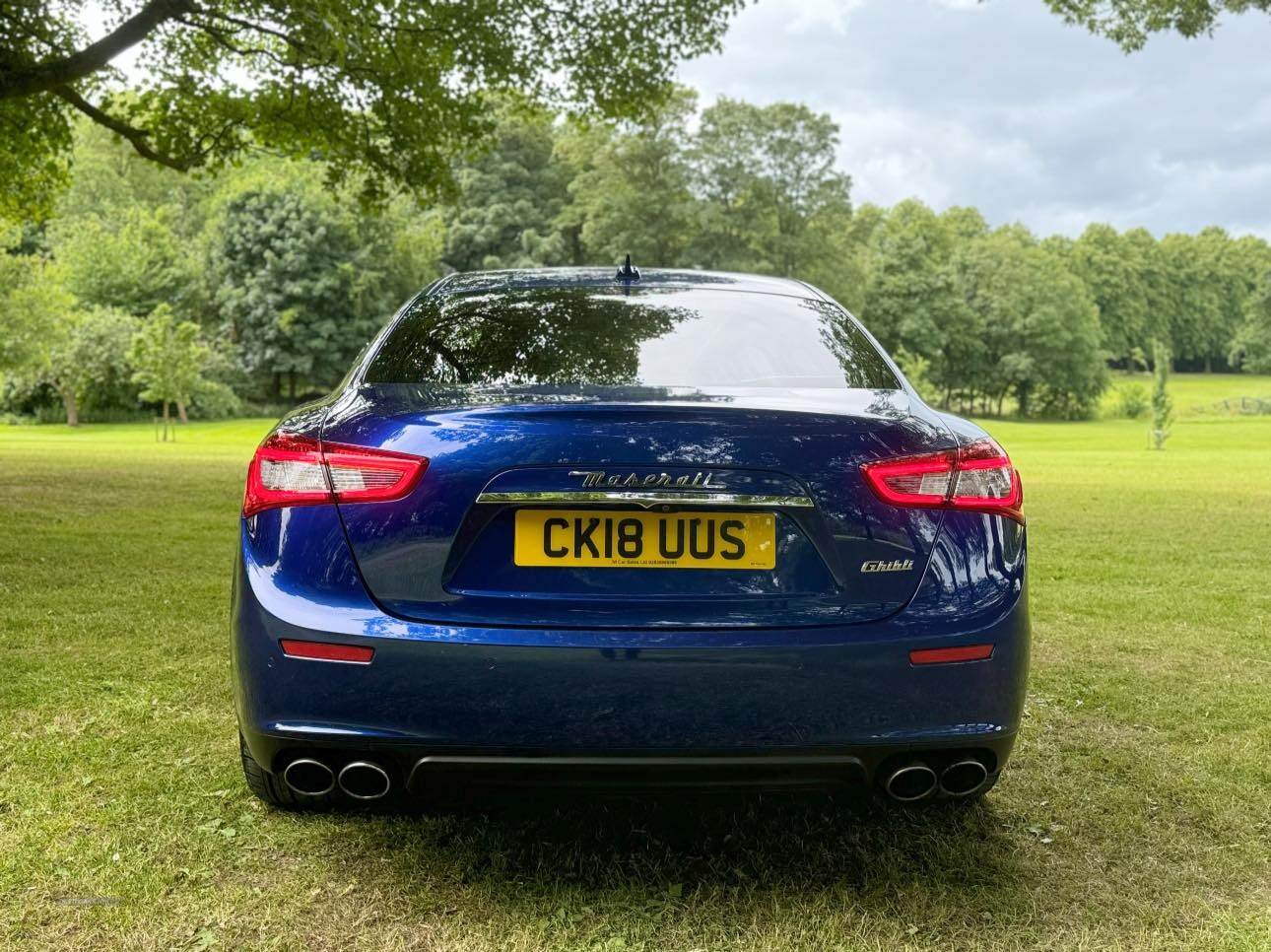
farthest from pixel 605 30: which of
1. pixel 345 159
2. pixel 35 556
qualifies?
pixel 35 556

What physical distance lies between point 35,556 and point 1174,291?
366 ft

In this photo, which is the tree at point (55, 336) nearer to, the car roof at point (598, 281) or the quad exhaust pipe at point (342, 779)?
the car roof at point (598, 281)

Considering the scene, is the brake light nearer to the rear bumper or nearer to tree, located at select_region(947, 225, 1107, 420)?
the rear bumper

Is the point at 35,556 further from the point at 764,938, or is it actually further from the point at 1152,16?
the point at 1152,16

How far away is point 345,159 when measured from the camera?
13.0 meters

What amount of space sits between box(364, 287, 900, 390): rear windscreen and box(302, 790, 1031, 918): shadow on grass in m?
1.04

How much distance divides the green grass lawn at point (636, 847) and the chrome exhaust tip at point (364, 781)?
290 millimetres

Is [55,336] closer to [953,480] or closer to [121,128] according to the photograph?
[121,128]

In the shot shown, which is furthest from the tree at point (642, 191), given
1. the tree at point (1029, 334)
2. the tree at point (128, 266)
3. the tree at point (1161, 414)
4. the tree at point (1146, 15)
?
the tree at point (1146, 15)

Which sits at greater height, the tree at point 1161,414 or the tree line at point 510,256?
the tree line at point 510,256

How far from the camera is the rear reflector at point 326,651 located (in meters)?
2.31

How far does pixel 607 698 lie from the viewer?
90.0 inches

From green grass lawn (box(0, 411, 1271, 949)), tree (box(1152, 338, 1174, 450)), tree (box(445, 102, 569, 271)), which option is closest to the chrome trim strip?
green grass lawn (box(0, 411, 1271, 949))

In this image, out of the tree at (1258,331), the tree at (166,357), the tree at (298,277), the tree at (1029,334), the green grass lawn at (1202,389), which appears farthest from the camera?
the tree at (1029,334)
